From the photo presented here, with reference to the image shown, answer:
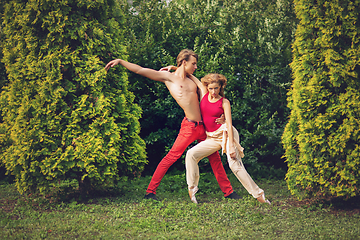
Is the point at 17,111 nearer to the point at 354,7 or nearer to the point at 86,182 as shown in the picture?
the point at 86,182

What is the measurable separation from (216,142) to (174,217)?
4.38 ft

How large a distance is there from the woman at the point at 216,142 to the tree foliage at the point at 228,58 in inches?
56.2

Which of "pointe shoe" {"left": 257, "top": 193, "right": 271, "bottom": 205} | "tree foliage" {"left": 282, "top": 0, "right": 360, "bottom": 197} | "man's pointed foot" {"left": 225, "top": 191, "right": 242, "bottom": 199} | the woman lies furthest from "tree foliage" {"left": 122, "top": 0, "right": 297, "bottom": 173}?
"tree foliage" {"left": 282, "top": 0, "right": 360, "bottom": 197}

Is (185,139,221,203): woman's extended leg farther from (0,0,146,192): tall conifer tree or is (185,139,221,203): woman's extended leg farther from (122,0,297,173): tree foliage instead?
(122,0,297,173): tree foliage

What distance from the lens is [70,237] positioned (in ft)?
12.4

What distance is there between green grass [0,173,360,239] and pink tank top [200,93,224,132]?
47.6 inches

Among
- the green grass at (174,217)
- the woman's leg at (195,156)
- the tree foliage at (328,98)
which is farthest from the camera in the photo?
the woman's leg at (195,156)

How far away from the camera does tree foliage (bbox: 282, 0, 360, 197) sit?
174 inches

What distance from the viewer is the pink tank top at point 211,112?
511 centimetres

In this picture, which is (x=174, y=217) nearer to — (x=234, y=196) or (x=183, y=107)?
(x=234, y=196)

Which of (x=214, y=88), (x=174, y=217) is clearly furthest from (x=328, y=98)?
(x=174, y=217)

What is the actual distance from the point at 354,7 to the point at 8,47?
5349mm

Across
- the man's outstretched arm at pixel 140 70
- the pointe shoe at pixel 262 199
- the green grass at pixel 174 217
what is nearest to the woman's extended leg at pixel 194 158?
the green grass at pixel 174 217

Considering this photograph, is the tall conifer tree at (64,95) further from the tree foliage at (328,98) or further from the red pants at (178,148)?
the tree foliage at (328,98)
